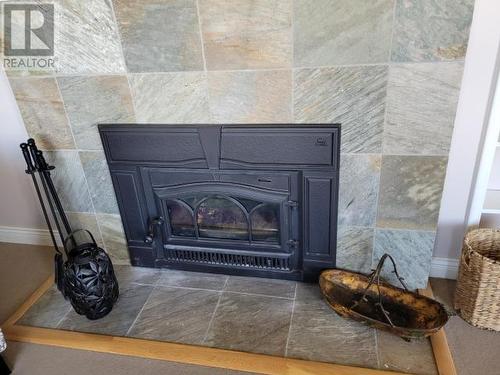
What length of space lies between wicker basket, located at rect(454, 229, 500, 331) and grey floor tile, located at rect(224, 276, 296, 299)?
0.71 metres

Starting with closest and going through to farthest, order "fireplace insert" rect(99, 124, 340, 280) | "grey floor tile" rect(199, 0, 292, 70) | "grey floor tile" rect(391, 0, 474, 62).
→ "grey floor tile" rect(391, 0, 474, 62) → "grey floor tile" rect(199, 0, 292, 70) → "fireplace insert" rect(99, 124, 340, 280)

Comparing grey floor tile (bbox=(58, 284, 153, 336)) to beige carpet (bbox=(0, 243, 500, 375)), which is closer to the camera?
beige carpet (bbox=(0, 243, 500, 375))

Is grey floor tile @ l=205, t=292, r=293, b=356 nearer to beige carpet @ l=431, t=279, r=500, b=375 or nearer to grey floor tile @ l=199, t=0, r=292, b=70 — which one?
beige carpet @ l=431, t=279, r=500, b=375

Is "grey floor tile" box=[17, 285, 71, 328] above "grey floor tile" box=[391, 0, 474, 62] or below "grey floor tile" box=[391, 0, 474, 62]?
below

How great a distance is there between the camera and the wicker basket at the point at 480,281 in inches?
56.7

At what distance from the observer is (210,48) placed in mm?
1457

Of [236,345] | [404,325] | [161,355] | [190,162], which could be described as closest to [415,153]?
[404,325]

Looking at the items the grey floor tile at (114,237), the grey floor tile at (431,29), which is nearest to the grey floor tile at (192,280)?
the grey floor tile at (114,237)

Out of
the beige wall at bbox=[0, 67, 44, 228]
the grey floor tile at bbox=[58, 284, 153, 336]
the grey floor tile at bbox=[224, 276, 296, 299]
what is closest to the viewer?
Result: the grey floor tile at bbox=[58, 284, 153, 336]

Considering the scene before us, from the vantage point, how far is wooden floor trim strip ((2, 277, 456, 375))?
4.66 feet

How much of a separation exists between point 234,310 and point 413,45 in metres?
1.28

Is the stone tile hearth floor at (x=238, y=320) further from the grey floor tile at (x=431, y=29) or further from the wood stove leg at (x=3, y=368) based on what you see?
the grey floor tile at (x=431, y=29)

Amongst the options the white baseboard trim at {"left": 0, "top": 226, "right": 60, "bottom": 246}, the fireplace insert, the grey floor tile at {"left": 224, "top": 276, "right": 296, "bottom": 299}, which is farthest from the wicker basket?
the white baseboard trim at {"left": 0, "top": 226, "right": 60, "bottom": 246}

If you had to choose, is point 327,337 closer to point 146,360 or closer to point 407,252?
point 407,252
